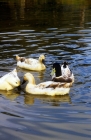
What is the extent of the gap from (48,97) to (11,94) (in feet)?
3.56

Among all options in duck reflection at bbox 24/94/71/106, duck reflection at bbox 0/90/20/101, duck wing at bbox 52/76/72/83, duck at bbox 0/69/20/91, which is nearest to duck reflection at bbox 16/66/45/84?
duck wing at bbox 52/76/72/83

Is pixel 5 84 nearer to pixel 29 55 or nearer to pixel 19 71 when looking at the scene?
pixel 19 71

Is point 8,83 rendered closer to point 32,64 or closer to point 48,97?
point 48,97

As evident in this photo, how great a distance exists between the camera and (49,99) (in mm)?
9977

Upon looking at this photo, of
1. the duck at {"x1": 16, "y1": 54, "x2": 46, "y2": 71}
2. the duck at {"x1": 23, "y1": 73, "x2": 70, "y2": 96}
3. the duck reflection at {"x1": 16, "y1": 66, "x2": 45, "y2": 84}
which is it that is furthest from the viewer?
the duck at {"x1": 16, "y1": 54, "x2": 46, "y2": 71}

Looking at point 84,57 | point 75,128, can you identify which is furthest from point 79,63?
point 75,128

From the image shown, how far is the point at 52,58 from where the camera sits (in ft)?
47.9

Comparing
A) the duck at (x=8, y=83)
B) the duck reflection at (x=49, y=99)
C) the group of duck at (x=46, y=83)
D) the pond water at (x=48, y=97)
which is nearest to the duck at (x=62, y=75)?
the group of duck at (x=46, y=83)

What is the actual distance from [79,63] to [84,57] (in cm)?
110

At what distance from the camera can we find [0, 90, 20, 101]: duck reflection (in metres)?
10.0

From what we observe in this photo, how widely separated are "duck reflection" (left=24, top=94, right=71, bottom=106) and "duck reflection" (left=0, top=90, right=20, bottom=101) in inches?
12.1

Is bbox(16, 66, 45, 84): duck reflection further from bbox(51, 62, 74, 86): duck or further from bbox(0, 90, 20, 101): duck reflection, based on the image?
bbox(0, 90, 20, 101): duck reflection

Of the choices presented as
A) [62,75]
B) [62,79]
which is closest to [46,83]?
[62,79]

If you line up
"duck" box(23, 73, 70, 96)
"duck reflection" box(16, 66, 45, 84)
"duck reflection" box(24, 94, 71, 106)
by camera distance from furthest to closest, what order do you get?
"duck reflection" box(16, 66, 45, 84), "duck" box(23, 73, 70, 96), "duck reflection" box(24, 94, 71, 106)
